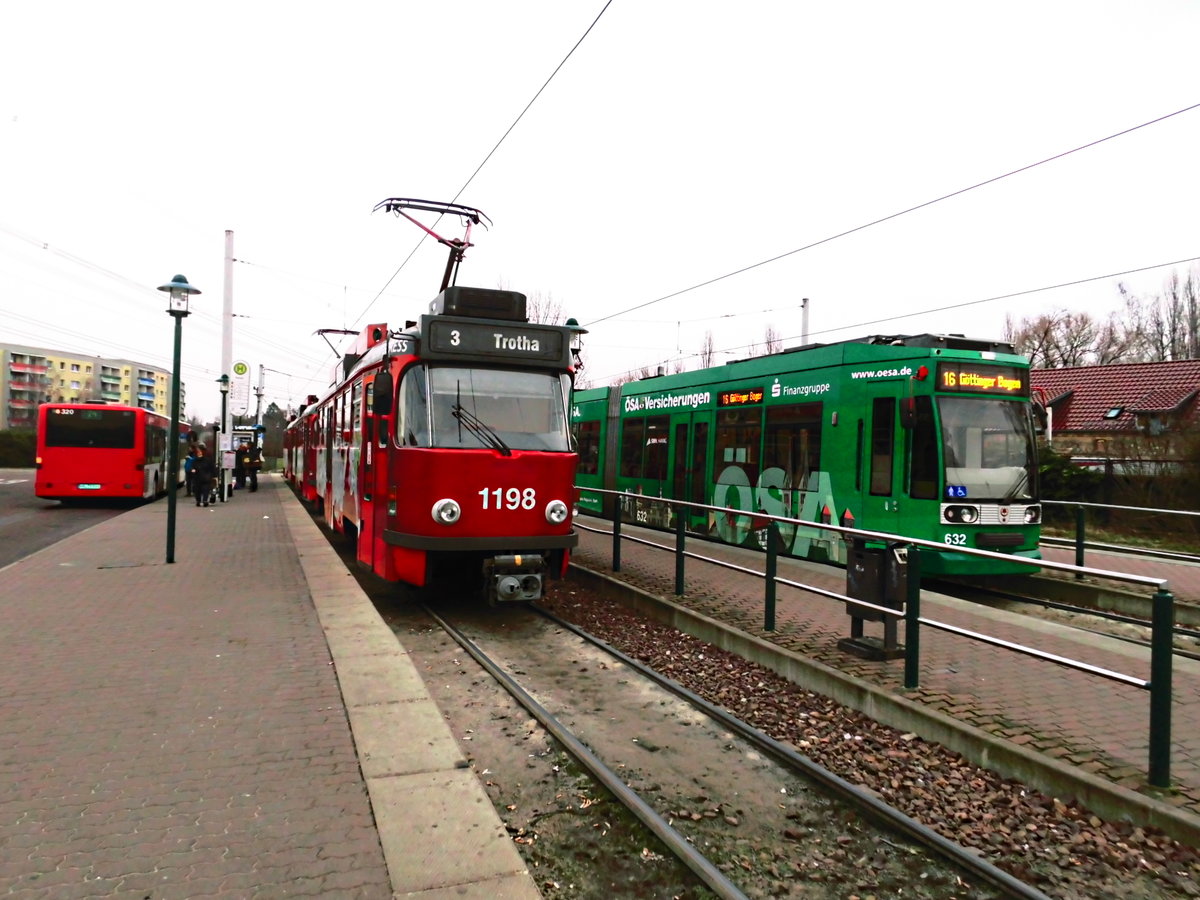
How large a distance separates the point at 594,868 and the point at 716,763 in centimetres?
140

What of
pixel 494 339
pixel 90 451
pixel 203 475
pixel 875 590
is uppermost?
pixel 494 339

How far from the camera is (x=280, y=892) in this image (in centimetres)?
297

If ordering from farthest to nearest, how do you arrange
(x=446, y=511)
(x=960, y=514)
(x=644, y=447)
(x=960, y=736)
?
1. (x=644, y=447)
2. (x=960, y=514)
3. (x=446, y=511)
4. (x=960, y=736)

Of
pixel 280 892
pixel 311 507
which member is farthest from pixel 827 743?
pixel 311 507

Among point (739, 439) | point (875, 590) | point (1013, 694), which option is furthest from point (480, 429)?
point (739, 439)

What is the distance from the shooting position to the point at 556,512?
7.83 meters

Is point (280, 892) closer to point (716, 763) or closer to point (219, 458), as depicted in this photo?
point (716, 763)

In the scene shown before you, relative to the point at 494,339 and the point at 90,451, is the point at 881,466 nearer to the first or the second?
the point at 494,339

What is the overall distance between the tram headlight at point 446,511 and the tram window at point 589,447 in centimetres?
1109

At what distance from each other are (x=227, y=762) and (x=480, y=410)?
419cm

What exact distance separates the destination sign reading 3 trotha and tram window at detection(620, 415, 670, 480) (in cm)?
734

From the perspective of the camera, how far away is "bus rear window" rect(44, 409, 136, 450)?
68.9ft

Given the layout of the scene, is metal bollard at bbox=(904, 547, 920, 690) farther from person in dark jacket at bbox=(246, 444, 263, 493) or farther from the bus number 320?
person in dark jacket at bbox=(246, 444, 263, 493)

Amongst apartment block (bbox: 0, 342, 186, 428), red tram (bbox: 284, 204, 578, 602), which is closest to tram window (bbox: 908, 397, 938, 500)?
red tram (bbox: 284, 204, 578, 602)
